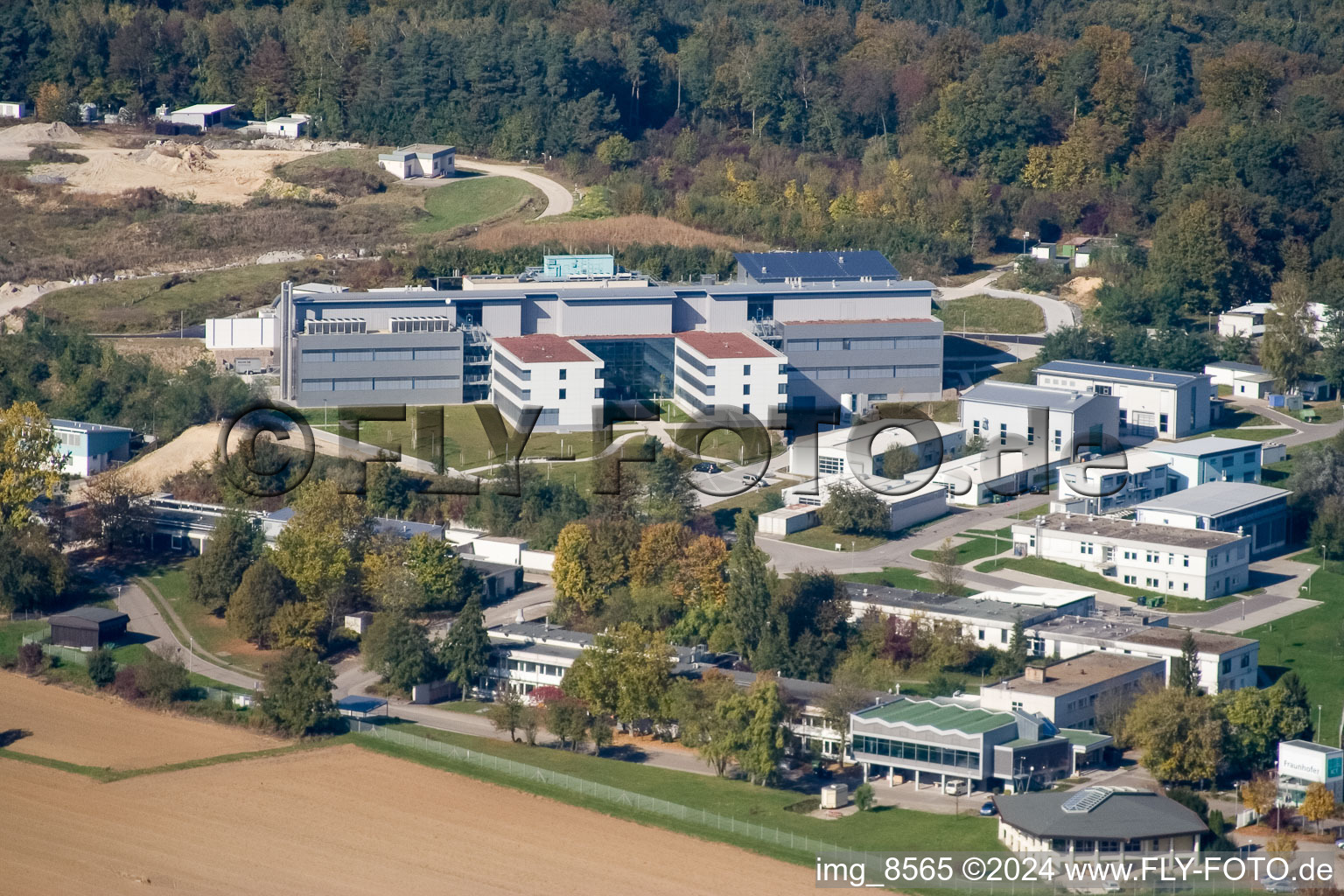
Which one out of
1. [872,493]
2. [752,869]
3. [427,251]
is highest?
[427,251]

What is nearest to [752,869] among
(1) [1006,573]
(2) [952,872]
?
(2) [952,872]

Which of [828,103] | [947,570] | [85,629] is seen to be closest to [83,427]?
[85,629]

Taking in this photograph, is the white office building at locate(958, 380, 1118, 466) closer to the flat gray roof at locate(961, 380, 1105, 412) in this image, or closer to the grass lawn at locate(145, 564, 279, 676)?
the flat gray roof at locate(961, 380, 1105, 412)

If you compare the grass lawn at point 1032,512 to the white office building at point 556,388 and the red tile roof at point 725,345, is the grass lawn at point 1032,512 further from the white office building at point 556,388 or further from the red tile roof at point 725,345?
the white office building at point 556,388

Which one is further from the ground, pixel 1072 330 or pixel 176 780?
pixel 1072 330

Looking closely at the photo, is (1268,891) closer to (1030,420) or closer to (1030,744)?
(1030,744)

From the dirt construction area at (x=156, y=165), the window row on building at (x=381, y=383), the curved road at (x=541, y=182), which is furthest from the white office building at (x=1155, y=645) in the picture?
the dirt construction area at (x=156, y=165)

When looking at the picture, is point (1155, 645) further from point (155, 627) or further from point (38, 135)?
point (38, 135)
